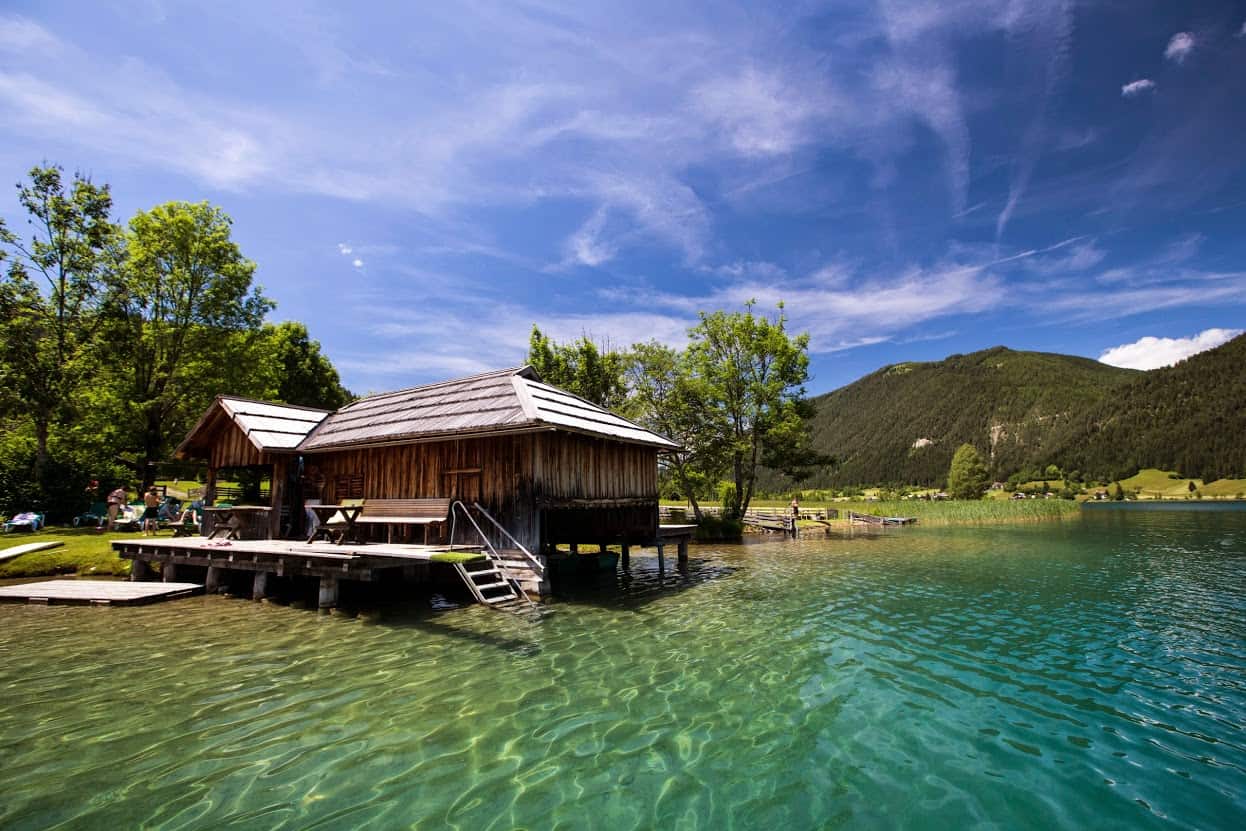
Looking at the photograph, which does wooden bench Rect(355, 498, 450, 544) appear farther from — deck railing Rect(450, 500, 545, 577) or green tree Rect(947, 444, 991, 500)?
green tree Rect(947, 444, 991, 500)

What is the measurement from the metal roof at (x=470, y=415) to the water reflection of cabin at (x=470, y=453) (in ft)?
0.22

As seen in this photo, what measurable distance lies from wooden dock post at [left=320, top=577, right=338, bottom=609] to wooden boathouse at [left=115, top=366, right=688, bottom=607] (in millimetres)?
488

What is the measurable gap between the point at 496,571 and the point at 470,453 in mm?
3819

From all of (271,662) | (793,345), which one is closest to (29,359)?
(271,662)

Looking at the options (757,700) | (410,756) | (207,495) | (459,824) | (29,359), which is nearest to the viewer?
(459,824)

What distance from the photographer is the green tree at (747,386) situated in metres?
39.5

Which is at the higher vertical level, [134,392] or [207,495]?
[134,392]

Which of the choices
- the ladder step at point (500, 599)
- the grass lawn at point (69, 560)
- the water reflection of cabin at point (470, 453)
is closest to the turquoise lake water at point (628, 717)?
the ladder step at point (500, 599)

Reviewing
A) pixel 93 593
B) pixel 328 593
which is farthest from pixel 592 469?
pixel 93 593

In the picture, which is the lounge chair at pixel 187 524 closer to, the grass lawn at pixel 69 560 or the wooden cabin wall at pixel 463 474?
the grass lawn at pixel 69 560

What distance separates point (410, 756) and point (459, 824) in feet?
5.22

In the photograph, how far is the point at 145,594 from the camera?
14.7 meters

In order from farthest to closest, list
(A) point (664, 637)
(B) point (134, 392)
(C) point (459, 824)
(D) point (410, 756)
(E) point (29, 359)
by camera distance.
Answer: (B) point (134, 392), (E) point (29, 359), (A) point (664, 637), (D) point (410, 756), (C) point (459, 824)

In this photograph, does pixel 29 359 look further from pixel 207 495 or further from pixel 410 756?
pixel 410 756
